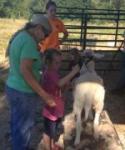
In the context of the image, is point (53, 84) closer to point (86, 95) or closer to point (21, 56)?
point (21, 56)

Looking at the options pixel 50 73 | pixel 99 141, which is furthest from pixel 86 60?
pixel 50 73

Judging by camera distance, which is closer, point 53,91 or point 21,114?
point 21,114

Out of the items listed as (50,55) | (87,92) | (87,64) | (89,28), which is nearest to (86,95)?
(87,92)

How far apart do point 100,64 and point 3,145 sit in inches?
205

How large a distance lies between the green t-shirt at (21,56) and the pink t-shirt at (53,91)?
225 millimetres

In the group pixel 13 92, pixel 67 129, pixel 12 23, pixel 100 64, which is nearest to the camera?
pixel 13 92

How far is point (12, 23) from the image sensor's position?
83.1 feet

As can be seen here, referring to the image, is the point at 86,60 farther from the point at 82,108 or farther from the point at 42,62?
the point at 42,62

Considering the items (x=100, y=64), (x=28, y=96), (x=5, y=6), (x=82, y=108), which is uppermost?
(x=28, y=96)

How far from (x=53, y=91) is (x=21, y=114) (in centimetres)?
40

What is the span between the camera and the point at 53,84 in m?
4.68

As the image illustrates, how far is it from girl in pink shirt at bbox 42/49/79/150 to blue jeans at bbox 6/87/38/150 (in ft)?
0.77

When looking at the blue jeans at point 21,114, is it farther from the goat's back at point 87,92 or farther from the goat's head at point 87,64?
the goat's head at point 87,64

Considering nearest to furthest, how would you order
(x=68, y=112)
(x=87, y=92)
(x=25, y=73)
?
(x=25, y=73), (x=87, y=92), (x=68, y=112)
